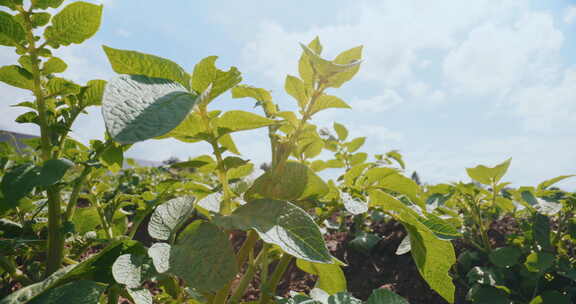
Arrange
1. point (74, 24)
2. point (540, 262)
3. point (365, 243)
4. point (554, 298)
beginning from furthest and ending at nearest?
point (365, 243) < point (540, 262) < point (554, 298) < point (74, 24)

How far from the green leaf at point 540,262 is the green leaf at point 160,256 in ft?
5.25

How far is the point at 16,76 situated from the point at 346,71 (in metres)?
0.77

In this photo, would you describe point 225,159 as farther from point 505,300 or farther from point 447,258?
point 505,300

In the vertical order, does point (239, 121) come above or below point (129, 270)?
above

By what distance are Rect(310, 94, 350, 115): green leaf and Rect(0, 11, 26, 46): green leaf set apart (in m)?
0.66

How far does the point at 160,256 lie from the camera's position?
596mm

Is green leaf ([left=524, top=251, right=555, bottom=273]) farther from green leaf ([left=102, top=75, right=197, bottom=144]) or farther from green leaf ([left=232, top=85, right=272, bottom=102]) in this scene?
green leaf ([left=102, top=75, right=197, bottom=144])

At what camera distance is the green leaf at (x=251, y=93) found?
78 centimetres

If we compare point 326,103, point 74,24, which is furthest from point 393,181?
point 74,24

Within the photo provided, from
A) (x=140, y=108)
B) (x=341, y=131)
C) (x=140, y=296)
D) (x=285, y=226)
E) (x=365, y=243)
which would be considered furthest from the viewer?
(x=365, y=243)

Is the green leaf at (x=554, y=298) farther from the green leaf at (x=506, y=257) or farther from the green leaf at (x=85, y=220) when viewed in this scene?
the green leaf at (x=85, y=220)

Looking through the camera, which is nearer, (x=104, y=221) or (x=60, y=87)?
(x=60, y=87)

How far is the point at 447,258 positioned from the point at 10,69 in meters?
1.08

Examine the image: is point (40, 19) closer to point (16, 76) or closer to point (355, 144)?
point (16, 76)
